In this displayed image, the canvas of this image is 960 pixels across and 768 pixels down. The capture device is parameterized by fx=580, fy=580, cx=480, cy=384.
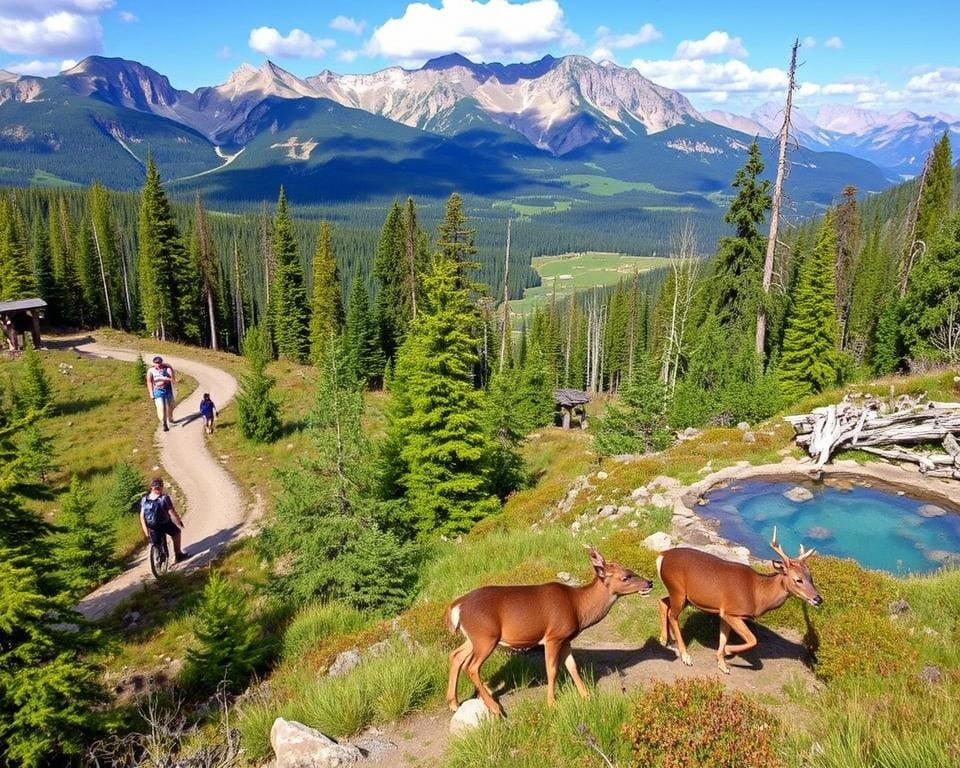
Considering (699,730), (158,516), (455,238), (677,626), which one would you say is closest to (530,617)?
(699,730)

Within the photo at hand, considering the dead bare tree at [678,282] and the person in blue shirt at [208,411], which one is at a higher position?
the dead bare tree at [678,282]

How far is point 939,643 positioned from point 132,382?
3526 centimetres

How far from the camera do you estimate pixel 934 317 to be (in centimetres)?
3306

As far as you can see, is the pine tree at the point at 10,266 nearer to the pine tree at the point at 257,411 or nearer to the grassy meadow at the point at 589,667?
the pine tree at the point at 257,411

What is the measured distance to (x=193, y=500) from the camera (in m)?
20.9

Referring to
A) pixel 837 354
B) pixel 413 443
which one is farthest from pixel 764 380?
pixel 413 443

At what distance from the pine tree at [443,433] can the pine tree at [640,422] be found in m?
5.84

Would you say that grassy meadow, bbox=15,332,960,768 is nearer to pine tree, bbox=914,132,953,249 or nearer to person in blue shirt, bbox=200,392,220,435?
person in blue shirt, bbox=200,392,220,435

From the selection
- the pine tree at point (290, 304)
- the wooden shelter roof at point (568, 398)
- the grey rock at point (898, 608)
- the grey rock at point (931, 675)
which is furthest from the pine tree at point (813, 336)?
the pine tree at point (290, 304)

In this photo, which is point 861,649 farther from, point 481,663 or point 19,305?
point 19,305

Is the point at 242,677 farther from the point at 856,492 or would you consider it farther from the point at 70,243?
the point at 70,243

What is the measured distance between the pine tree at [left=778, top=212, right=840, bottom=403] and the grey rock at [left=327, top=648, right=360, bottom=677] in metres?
32.6

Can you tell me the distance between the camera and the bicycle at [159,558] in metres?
16.0

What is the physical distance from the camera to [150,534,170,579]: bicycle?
15961 mm
